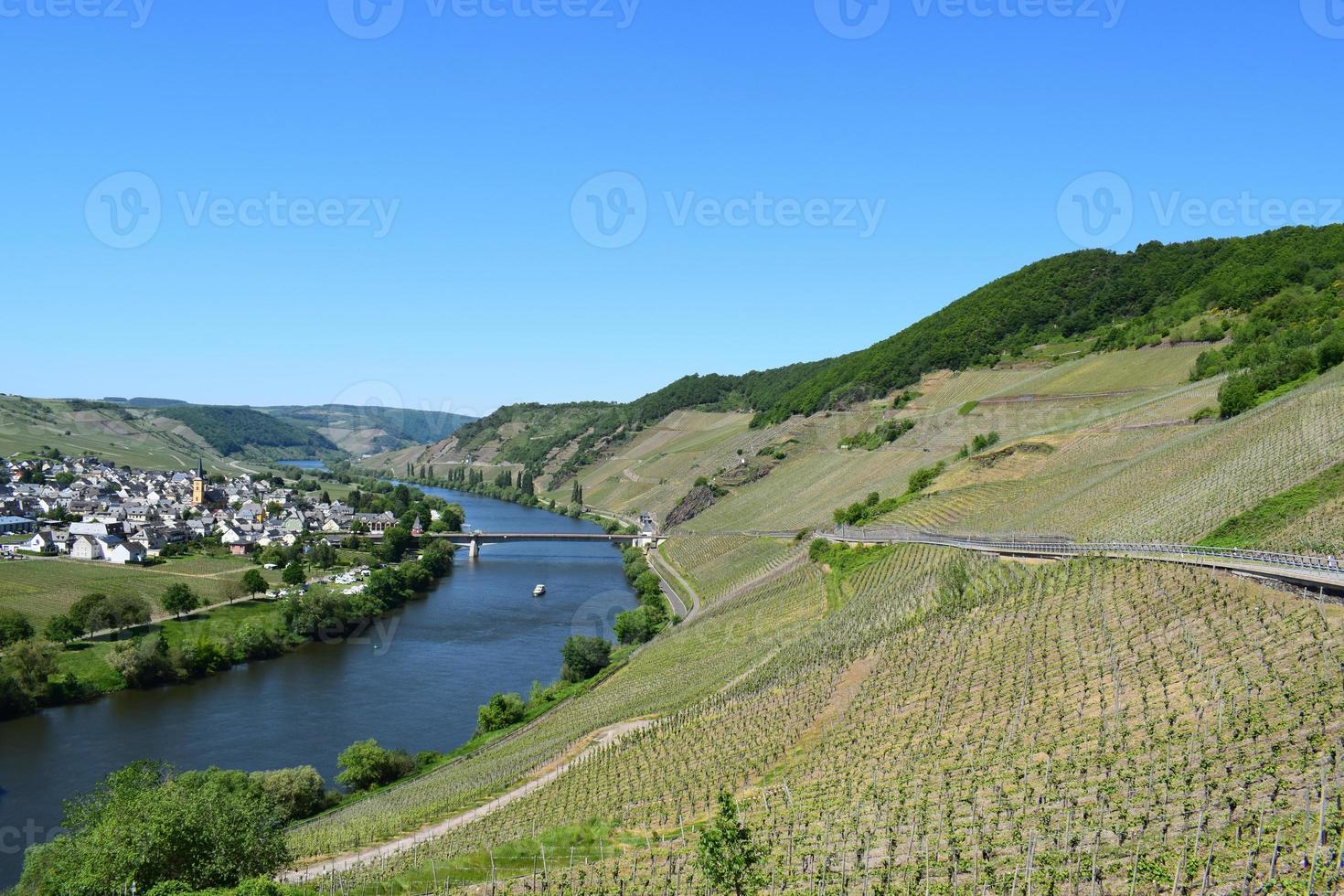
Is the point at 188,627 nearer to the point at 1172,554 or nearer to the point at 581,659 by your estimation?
the point at 581,659

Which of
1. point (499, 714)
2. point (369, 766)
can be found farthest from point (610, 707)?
point (369, 766)

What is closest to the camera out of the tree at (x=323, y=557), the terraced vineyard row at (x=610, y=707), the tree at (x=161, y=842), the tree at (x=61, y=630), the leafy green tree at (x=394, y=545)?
the tree at (x=161, y=842)

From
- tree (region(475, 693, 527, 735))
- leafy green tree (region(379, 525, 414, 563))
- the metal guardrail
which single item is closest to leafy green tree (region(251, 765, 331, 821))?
tree (region(475, 693, 527, 735))

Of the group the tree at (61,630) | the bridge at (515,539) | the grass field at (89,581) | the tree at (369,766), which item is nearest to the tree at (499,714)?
the tree at (369,766)

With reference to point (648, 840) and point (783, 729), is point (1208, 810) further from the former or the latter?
point (783, 729)

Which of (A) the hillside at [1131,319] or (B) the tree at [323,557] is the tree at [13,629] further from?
(A) the hillside at [1131,319]

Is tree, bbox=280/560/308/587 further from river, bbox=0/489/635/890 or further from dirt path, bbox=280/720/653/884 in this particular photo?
dirt path, bbox=280/720/653/884

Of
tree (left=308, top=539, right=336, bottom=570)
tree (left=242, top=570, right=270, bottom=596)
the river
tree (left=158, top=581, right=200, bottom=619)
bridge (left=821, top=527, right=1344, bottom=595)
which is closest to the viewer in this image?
bridge (left=821, top=527, right=1344, bottom=595)
